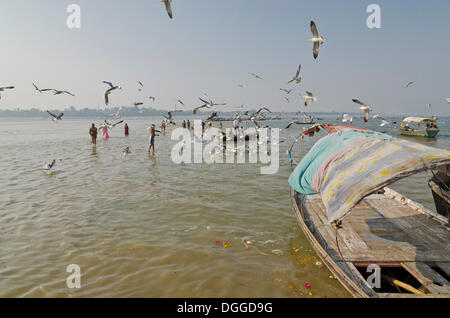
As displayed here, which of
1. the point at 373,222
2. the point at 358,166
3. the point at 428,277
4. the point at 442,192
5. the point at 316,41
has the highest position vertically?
the point at 316,41

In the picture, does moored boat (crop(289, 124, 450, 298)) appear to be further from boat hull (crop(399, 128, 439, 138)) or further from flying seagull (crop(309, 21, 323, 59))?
boat hull (crop(399, 128, 439, 138))

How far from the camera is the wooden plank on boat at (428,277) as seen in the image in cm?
449

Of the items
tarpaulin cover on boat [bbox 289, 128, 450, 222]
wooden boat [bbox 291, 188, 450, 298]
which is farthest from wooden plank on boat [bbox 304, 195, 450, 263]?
tarpaulin cover on boat [bbox 289, 128, 450, 222]

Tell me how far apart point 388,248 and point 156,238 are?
6.42 m

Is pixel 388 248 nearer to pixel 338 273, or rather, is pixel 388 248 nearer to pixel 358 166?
pixel 338 273

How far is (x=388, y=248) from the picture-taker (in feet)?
19.5

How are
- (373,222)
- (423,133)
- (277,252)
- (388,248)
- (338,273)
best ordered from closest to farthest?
1. (338,273)
2. (388,248)
3. (277,252)
4. (373,222)
5. (423,133)

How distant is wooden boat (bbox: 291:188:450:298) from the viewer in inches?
187

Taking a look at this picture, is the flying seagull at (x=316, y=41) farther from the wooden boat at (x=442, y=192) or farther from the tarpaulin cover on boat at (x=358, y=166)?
the wooden boat at (x=442, y=192)

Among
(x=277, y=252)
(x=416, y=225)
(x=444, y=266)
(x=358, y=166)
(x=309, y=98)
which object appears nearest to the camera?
(x=358, y=166)

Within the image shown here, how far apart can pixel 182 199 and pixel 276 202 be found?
425 cm

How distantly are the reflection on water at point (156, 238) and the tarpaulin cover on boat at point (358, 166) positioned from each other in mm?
2145

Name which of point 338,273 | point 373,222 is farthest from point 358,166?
point 373,222
